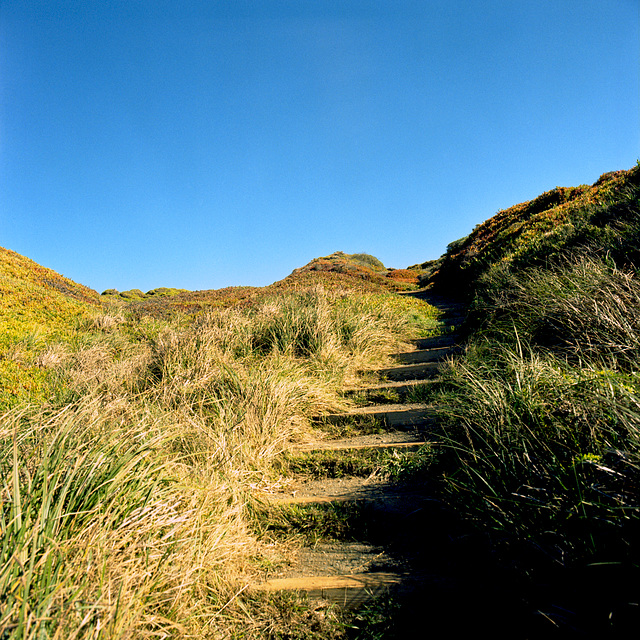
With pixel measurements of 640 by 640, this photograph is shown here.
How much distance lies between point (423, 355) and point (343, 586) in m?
5.30

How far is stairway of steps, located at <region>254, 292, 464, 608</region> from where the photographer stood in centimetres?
246

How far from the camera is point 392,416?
501cm

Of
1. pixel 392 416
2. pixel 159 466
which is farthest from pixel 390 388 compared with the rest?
pixel 159 466

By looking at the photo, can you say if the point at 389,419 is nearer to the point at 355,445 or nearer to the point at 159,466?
the point at 355,445

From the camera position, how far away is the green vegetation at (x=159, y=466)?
1647 millimetres

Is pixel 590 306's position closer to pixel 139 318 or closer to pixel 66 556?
pixel 66 556

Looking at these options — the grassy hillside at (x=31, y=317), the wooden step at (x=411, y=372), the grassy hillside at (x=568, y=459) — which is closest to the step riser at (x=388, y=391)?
the wooden step at (x=411, y=372)

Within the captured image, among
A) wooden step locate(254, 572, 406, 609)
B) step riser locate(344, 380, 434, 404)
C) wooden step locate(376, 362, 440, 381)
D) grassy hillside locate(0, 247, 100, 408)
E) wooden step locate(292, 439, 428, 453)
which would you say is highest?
grassy hillside locate(0, 247, 100, 408)

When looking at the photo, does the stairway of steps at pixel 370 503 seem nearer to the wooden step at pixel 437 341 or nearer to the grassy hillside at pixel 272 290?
the wooden step at pixel 437 341

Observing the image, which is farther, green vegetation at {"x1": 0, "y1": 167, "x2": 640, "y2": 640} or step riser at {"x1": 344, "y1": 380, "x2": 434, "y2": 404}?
step riser at {"x1": 344, "y1": 380, "x2": 434, "y2": 404}

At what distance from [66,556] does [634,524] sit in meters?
2.49

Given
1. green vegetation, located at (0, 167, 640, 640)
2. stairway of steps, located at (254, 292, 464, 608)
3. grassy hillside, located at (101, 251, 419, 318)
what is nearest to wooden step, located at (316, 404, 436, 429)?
stairway of steps, located at (254, 292, 464, 608)

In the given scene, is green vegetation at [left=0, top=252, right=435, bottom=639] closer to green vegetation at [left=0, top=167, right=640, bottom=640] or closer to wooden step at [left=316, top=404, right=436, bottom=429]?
green vegetation at [left=0, top=167, right=640, bottom=640]

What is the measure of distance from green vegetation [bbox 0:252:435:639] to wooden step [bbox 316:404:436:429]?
0.30m
